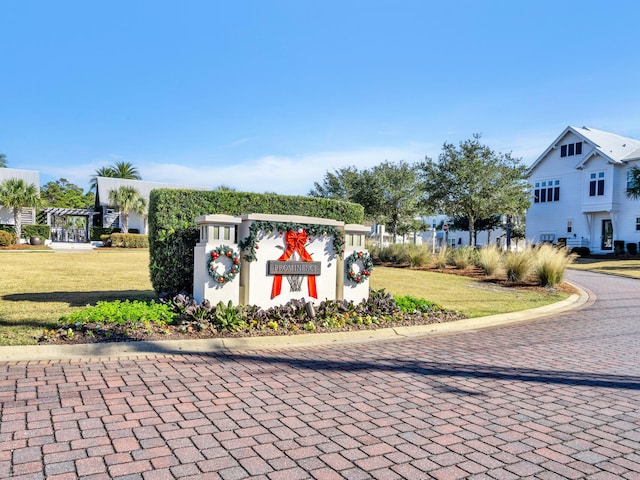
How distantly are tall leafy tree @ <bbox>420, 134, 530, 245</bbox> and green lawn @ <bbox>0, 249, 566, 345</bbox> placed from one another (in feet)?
43.3

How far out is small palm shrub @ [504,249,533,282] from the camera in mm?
15555

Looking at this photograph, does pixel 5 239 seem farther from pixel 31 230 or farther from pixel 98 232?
pixel 98 232

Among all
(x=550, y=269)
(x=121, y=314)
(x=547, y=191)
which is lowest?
(x=121, y=314)

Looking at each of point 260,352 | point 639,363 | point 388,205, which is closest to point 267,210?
point 260,352

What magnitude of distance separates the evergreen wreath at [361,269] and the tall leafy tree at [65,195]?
224ft

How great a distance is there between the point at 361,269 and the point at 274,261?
5.70 ft

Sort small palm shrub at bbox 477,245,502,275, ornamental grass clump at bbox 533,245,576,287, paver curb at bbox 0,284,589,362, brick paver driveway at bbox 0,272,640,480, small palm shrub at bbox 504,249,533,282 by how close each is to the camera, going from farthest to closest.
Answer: small palm shrub at bbox 477,245,502,275
small palm shrub at bbox 504,249,533,282
ornamental grass clump at bbox 533,245,576,287
paver curb at bbox 0,284,589,362
brick paver driveway at bbox 0,272,640,480

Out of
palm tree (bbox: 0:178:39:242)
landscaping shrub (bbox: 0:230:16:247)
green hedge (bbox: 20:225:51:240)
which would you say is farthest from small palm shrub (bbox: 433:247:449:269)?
green hedge (bbox: 20:225:51:240)

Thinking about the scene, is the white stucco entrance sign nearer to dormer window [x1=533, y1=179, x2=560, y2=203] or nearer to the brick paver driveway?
the brick paver driveway

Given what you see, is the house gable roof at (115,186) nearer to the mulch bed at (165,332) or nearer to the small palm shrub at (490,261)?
the small palm shrub at (490,261)

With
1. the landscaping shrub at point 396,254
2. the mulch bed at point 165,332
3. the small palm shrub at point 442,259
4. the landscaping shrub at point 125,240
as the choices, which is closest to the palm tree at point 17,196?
the landscaping shrub at point 125,240

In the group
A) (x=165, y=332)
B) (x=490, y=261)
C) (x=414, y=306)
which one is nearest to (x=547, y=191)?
(x=490, y=261)

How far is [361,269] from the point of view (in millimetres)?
9070

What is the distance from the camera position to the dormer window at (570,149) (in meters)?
38.4
